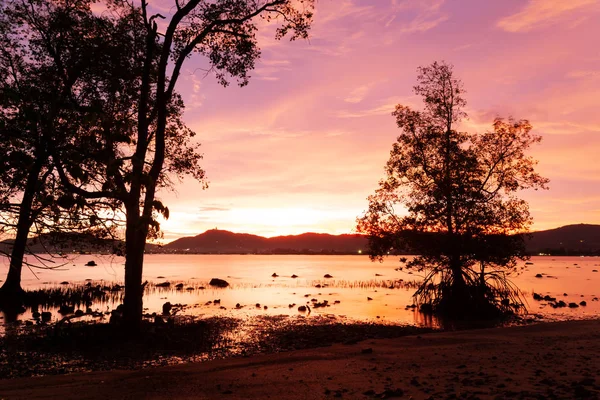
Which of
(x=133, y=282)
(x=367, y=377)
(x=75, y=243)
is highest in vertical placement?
(x=75, y=243)

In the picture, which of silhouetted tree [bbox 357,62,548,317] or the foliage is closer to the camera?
the foliage

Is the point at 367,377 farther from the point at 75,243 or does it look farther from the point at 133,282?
the point at 75,243

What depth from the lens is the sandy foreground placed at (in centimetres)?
1021

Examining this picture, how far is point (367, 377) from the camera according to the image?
11750 mm

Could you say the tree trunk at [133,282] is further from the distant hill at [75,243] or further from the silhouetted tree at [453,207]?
the silhouetted tree at [453,207]

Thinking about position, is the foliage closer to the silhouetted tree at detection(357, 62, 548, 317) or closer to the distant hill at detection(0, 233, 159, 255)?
the distant hill at detection(0, 233, 159, 255)

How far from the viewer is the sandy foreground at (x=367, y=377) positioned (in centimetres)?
1021

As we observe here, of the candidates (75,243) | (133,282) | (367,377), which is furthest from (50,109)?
(75,243)

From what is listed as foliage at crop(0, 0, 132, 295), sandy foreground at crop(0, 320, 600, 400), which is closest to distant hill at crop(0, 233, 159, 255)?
foliage at crop(0, 0, 132, 295)

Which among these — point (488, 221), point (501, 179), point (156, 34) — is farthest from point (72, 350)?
point (501, 179)

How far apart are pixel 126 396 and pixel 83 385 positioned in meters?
1.82

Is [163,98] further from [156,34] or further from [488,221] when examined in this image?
[488,221]

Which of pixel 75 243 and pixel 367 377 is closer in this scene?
pixel 367 377

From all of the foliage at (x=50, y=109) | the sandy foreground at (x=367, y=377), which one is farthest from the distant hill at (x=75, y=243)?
the sandy foreground at (x=367, y=377)
